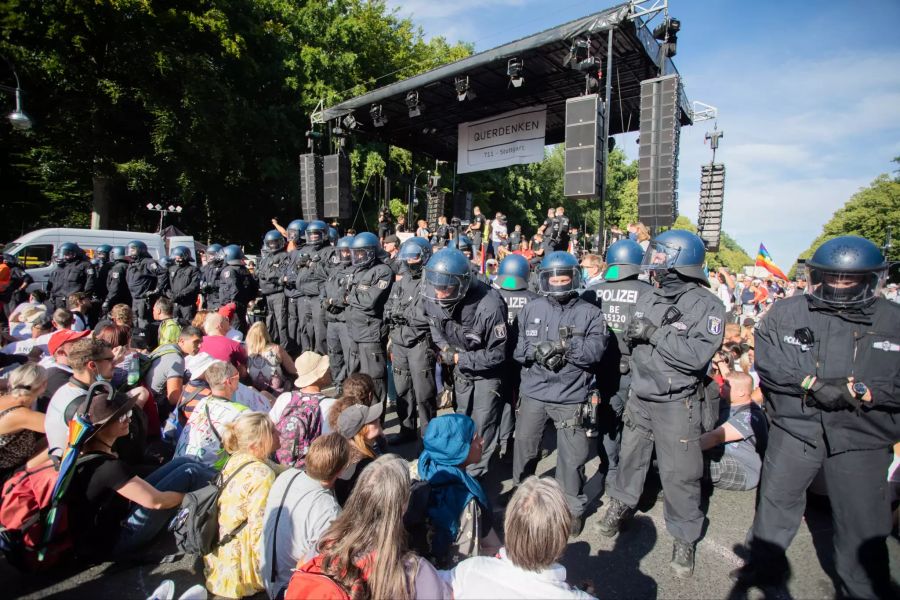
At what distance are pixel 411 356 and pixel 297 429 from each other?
6.09 feet

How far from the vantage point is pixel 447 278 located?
13.6ft

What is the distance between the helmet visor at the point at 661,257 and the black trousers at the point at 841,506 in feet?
4.02

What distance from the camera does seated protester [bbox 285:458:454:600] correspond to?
6.02 feet

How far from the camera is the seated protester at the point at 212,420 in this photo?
3.66 metres

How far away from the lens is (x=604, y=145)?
31.4 feet

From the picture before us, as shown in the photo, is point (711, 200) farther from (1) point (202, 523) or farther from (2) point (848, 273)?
(1) point (202, 523)

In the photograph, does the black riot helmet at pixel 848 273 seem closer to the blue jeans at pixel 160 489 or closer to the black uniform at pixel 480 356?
the black uniform at pixel 480 356

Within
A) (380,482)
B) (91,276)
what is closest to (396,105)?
(91,276)

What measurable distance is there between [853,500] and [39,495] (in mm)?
4684

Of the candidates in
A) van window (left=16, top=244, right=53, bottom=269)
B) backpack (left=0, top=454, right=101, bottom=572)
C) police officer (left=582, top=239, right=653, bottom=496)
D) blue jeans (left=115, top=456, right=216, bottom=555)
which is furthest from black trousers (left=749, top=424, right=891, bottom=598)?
van window (left=16, top=244, right=53, bottom=269)

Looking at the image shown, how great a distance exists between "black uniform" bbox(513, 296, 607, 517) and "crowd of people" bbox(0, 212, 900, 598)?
17mm

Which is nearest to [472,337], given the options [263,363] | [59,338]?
[263,363]

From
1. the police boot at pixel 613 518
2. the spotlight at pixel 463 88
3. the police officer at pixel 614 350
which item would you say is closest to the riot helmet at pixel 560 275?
the police officer at pixel 614 350

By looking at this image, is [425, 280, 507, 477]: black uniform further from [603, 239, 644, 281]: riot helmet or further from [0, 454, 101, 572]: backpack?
[0, 454, 101, 572]: backpack
